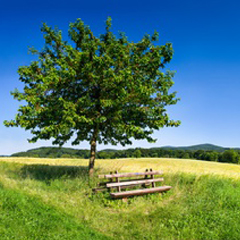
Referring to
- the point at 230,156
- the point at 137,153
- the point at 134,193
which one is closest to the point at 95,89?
the point at 134,193

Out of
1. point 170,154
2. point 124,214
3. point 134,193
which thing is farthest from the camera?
point 170,154

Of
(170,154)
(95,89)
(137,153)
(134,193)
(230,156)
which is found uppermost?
(95,89)

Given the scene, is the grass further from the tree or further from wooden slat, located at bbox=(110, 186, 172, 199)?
the tree

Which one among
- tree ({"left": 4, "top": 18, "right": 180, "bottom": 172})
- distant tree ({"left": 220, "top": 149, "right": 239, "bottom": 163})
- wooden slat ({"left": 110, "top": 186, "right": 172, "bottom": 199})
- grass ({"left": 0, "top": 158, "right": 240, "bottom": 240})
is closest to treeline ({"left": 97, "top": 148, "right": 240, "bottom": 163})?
distant tree ({"left": 220, "top": 149, "right": 239, "bottom": 163})

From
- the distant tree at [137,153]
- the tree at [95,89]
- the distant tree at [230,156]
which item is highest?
the tree at [95,89]

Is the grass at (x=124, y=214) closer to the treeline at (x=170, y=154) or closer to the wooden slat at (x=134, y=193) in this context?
the wooden slat at (x=134, y=193)

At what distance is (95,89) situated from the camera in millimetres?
14711

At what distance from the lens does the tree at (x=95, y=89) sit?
1250 centimetres

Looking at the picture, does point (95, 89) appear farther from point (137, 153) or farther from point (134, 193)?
point (137, 153)

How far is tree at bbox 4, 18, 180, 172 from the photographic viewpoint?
12500mm

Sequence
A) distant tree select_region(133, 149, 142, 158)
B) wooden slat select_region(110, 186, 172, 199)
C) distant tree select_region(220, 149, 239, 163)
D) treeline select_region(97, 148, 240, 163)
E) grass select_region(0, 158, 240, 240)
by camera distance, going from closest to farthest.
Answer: grass select_region(0, 158, 240, 240) < wooden slat select_region(110, 186, 172, 199) < treeline select_region(97, 148, 240, 163) < distant tree select_region(220, 149, 239, 163) < distant tree select_region(133, 149, 142, 158)

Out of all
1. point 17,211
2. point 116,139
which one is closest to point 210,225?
point 17,211

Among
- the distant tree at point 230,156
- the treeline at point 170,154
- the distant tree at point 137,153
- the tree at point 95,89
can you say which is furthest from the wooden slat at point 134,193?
the distant tree at point 230,156

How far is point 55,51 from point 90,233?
1188cm
